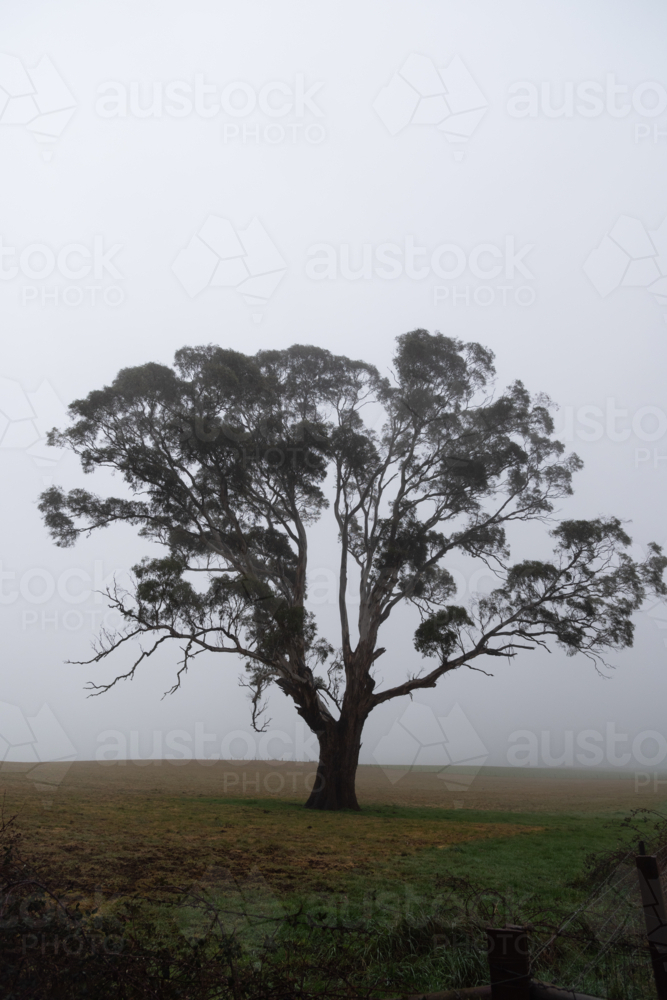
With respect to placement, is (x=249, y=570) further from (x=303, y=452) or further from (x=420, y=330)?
(x=420, y=330)

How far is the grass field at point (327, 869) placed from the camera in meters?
4.96

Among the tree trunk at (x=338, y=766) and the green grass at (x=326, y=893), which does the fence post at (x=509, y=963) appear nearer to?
the green grass at (x=326, y=893)

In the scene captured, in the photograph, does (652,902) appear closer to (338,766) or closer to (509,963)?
(509,963)

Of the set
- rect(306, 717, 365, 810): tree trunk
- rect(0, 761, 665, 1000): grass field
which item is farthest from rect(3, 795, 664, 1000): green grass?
rect(306, 717, 365, 810): tree trunk

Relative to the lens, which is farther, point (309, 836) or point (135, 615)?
point (135, 615)

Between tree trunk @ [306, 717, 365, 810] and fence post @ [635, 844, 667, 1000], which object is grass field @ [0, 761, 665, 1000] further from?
tree trunk @ [306, 717, 365, 810]

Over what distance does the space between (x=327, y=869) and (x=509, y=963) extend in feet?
21.4

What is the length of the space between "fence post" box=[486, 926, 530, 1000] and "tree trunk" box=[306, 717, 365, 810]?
18031mm

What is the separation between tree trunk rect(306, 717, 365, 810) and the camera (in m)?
19.7

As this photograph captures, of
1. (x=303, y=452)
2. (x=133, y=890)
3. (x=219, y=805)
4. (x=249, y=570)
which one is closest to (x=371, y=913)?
(x=133, y=890)

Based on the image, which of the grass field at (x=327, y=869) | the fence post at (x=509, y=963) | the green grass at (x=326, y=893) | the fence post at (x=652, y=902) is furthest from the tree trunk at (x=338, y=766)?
the fence post at (x=509, y=963)

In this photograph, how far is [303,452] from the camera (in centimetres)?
2205

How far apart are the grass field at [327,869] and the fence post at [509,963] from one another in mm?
1077

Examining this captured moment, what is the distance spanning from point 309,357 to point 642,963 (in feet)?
70.0
